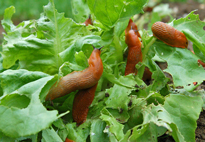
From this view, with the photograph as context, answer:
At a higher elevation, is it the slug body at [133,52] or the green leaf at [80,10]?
the green leaf at [80,10]

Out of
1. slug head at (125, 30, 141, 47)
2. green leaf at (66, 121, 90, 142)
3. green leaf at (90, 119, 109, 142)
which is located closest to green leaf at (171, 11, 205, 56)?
slug head at (125, 30, 141, 47)

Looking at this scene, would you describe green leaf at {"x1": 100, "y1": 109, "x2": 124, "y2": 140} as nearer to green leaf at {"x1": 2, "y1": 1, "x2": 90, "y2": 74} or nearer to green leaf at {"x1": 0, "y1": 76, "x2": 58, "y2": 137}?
green leaf at {"x1": 0, "y1": 76, "x2": 58, "y2": 137}

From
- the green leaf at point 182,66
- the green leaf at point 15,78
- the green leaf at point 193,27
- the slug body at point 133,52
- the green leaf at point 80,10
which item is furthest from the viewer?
the green leaf at point 80,10

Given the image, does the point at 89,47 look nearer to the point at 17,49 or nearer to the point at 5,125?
the point at 17,49

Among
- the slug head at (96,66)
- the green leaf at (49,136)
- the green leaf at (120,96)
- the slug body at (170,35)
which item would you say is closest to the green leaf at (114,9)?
the slug body at (170,35)

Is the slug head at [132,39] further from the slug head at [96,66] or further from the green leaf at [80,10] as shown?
the green leaf at [80,10]

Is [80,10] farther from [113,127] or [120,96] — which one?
[113,127]
